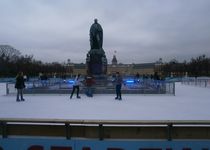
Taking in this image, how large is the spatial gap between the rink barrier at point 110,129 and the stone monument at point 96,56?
27004 millimetres

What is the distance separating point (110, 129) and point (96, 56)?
2758cm

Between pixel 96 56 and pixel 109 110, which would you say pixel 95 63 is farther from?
pixel 109 110

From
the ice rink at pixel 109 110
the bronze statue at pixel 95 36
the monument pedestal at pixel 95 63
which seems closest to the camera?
the ice rink at pixel 109 110

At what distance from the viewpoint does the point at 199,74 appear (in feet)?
285

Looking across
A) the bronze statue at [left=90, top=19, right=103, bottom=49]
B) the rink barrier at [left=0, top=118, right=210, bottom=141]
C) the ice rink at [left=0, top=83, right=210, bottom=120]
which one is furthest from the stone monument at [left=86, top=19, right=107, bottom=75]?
the rink barrier at [left=0, top=118, right=210, bottom=141]

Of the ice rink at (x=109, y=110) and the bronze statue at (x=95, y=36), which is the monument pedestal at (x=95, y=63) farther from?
the ice rink at (x=109, y=110)

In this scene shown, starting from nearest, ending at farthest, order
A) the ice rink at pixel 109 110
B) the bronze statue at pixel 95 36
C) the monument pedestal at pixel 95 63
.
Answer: the ice rink at pixel 109 110
the monument pedestal at pixel 95 63
the bronze statue at pixel 95 36

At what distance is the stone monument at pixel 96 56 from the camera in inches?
1299

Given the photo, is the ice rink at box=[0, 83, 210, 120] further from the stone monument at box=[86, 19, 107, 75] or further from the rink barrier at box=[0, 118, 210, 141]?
the stone monument at box=[86, 19, 107, 75]

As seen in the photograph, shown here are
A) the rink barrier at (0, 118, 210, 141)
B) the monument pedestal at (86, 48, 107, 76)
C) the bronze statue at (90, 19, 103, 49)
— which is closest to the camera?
the rink barrier at (0, 118, 210, 141)

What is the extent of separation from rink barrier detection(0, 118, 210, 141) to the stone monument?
27.0m

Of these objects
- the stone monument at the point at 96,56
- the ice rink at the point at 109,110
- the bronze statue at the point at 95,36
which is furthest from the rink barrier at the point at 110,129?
the bronze statue at the point at 95,36

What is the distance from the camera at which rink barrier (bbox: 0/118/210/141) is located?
566 centimetres

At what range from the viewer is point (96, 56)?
3319cm
